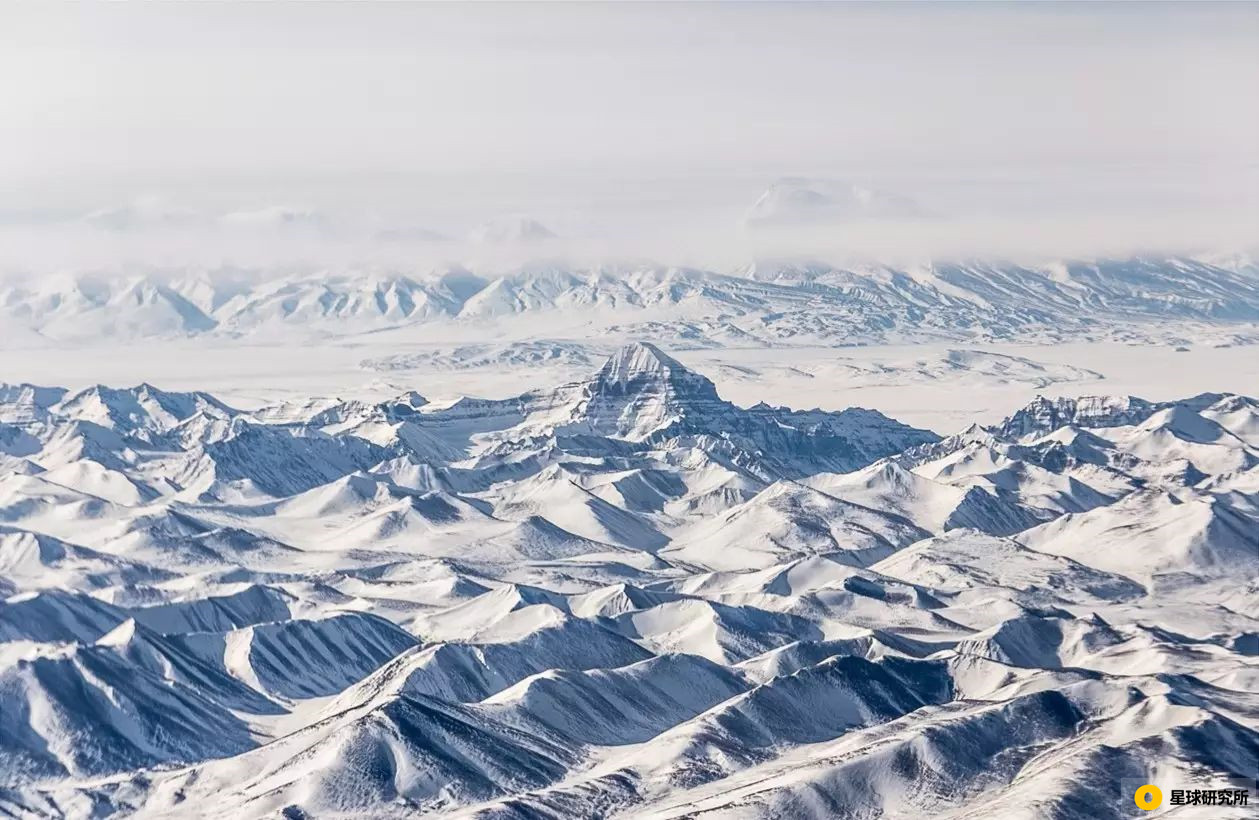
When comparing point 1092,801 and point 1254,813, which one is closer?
point 1254,813

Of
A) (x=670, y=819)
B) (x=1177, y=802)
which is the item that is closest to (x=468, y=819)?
(x=670, y=819)

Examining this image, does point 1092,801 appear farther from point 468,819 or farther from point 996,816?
point 468,819

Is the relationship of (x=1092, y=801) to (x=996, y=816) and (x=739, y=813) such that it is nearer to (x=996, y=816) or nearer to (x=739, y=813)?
(x=996, y=816)

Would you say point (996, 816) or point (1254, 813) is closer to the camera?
point (1254, 813)

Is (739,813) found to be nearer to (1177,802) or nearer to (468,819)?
(468,819)

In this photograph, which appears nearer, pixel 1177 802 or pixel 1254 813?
pixel 1254 813

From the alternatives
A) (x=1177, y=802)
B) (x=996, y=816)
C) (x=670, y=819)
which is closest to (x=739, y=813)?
(x=670, y=819)
